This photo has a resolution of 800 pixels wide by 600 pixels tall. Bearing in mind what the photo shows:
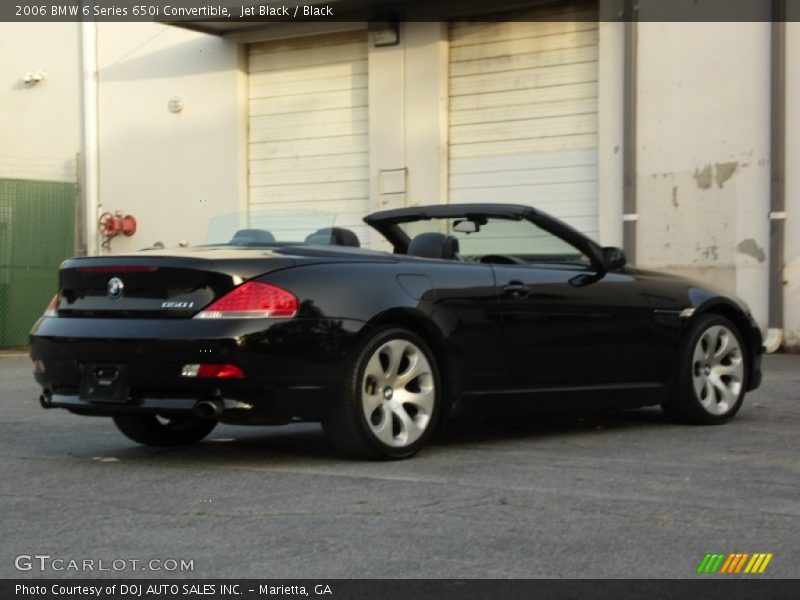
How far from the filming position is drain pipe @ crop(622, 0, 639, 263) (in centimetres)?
1559

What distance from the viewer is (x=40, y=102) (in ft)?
70.6

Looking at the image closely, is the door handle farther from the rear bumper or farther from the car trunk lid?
the car trunk lid

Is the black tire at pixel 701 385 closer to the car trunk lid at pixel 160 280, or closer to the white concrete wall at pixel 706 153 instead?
the car trunk lid at pixel 160 280

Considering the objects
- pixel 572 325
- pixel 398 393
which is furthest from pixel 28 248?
pixel 398 393

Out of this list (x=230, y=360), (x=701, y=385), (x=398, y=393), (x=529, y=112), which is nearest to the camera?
(x=230, y=360)

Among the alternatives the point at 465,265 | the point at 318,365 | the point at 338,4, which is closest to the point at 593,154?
the point at 338,4

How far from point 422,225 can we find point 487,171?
9.18 metres

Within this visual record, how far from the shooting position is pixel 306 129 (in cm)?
1883

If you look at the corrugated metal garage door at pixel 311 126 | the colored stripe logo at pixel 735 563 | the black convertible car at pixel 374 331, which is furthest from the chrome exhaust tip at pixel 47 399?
the corrugated metal garage door at pixel 311 126

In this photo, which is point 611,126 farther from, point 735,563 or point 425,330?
point 735,563

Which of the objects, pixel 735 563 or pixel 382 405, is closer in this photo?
pixel 735 563

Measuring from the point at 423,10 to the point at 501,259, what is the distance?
10.6 meters

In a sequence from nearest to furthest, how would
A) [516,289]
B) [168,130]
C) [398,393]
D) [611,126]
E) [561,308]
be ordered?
1. [398,393]
2. [516,289]
3. [561,308]
4. [611,126]
5. [168,130]

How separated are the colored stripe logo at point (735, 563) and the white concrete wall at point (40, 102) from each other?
18.0 m
